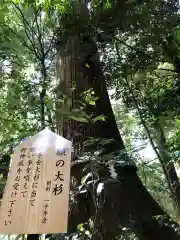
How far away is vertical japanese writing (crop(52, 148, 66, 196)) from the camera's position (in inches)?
49.7

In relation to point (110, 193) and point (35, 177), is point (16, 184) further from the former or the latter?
point (110, 193)

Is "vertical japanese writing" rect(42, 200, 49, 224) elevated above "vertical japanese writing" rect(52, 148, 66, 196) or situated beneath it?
situated beneath

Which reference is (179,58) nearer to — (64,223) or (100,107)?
(100,107)

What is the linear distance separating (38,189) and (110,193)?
0.91 metres

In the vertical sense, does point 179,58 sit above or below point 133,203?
above

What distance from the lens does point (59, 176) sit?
131cm

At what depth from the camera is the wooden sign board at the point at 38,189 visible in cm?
118

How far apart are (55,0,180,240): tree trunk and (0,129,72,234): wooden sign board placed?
1.12 ft

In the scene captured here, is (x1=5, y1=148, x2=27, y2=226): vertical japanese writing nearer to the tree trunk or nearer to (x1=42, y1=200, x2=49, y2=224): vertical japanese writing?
(x1=42, y1=200, x2=49, y2=224): vertical japanese writing

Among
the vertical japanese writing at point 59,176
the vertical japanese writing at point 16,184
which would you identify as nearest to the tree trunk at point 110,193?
the vertical japanese writing at point 59,176

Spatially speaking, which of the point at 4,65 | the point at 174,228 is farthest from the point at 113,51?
the point at 174,228

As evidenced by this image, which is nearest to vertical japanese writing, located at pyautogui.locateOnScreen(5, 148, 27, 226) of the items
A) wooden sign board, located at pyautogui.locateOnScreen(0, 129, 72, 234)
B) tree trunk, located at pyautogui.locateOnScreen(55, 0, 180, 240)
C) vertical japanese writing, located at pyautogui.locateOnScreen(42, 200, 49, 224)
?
wooden sign board, located at pyautogui.locateOnScreen(0, 129, 72, 234)

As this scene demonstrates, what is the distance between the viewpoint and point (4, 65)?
2.44m

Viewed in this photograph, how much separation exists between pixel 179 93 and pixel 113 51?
1.18m
